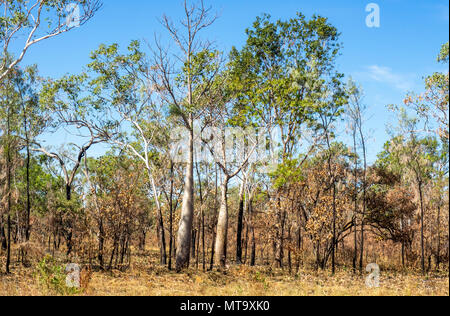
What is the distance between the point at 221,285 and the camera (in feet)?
43.4

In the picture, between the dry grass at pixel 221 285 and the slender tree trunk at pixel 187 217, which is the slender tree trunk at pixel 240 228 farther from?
the slender tree trunk at pixel 187 217

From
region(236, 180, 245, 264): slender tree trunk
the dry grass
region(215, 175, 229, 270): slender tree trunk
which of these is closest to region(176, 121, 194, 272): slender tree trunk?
the dry grass

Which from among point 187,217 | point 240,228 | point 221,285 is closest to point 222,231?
point 240,228

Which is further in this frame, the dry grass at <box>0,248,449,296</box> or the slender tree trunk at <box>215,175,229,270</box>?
the slender tree trunk at <box>215,175,229,270</box>

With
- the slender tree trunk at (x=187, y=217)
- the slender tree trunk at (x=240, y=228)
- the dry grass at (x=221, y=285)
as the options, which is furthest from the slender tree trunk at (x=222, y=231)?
the dry grass at (x=221, y=285)

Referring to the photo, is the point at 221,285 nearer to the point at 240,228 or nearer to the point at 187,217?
the point at 187,217

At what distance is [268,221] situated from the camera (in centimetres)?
2377

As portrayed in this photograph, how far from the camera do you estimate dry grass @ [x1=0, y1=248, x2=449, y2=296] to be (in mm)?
10781

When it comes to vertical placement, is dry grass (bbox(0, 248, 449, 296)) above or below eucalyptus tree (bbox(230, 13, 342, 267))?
below


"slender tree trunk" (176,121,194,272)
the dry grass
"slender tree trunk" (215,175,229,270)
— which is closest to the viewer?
the dry grass

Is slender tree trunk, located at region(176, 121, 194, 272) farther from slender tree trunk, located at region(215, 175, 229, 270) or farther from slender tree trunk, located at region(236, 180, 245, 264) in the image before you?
slender tree trunk, located at region(236, 180, 245, 264)

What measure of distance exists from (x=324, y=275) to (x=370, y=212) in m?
7.19
